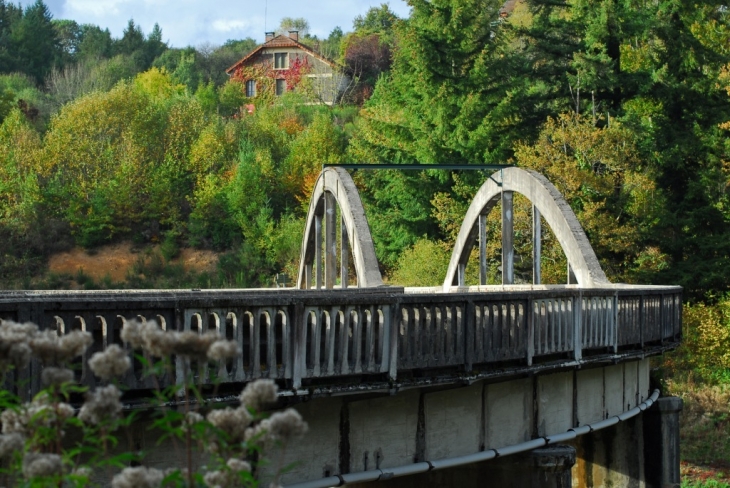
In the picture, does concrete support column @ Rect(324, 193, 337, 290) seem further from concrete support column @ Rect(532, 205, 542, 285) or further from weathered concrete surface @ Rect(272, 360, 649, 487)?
weathered concrete surface @ Rect(272, 360, 649, 487)

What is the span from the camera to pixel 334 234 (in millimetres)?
30906

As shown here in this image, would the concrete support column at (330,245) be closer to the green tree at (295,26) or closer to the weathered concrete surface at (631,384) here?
the weathered concrete surface at (631,384)

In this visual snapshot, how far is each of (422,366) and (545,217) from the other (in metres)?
14.1

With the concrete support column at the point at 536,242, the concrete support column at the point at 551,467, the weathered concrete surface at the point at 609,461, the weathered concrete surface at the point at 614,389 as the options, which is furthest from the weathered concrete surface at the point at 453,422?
the concrete support column at the point at 536,242

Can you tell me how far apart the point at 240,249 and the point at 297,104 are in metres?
26.9

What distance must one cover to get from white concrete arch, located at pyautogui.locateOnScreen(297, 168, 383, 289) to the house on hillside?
6127cm

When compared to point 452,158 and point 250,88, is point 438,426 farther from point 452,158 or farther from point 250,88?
point 250,88

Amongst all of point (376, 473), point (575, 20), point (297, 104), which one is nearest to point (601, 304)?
point (376, 473)

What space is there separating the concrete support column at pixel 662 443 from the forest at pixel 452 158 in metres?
11.2

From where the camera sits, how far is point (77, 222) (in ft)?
213

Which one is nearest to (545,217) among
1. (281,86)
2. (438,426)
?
(438,426)

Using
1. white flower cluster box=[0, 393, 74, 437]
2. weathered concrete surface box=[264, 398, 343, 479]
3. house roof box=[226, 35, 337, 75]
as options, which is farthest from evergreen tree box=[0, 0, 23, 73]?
→ white flower cluster box=[0, 393, 74, 437]

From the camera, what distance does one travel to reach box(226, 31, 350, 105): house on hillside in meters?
97.8

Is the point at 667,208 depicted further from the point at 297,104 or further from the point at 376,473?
the point at 297,104
